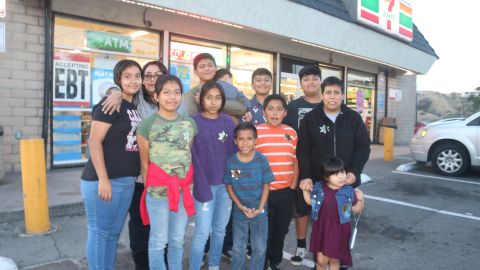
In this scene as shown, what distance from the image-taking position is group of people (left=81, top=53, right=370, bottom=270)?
2.75 m

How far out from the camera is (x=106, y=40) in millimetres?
7812

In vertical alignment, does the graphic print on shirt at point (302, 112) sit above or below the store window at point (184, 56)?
below

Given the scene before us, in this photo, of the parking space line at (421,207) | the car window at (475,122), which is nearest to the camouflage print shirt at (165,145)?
the parking space line at (421,207)

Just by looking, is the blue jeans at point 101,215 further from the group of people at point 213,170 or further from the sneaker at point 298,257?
the sneaker at point 298,257

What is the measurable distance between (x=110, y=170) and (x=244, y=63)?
8237 mm

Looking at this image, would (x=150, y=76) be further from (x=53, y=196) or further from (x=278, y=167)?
(x=53, y=196)

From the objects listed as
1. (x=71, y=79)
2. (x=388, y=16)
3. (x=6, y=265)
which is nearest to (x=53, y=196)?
(x=6, y=265)

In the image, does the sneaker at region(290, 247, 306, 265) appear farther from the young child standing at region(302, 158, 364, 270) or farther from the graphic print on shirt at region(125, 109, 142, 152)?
the graphic print on shirt at region(125, 109, 142, 152)

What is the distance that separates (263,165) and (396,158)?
372 inches

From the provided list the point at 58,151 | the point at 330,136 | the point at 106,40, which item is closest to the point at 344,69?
the point at 106,40

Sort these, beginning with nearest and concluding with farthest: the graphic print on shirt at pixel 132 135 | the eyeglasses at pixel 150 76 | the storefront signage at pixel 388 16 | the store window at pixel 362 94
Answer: the graphic print on shirt at pixel 132 135
the eyeglasses at pixel 150 76
the storefront signage at pixel 388 16
the store window at pixel 362 94

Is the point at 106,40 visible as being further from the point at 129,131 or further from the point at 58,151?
the point at 129,131

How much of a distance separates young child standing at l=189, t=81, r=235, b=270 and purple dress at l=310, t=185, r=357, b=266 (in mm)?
780

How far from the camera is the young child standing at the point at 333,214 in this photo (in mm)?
3076
